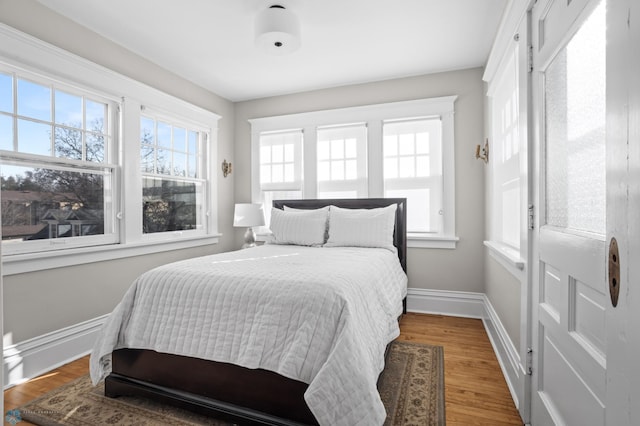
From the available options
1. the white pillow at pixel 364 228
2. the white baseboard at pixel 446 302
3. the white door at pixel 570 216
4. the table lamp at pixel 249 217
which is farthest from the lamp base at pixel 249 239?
the white door at pixel 570 216

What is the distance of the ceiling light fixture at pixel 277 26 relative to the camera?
7.98 feet

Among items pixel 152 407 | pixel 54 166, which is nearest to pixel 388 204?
pixel 152 407

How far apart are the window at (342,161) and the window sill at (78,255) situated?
5.88 feet

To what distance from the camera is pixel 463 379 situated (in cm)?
222

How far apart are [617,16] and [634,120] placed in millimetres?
276

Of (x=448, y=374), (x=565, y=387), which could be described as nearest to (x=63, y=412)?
(x=448, y=374)

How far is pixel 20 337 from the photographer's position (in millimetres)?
2312

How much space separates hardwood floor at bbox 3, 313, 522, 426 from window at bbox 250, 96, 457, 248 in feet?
3.32

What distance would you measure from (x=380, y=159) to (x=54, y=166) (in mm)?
3052

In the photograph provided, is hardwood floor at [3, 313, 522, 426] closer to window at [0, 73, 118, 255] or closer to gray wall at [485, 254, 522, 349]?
gray wall at [485, 254, 522, 349]

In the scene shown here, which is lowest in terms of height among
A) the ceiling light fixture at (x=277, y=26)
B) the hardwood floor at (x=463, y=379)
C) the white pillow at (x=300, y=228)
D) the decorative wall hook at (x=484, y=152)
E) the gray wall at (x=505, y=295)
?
the hardwood floor at (x=463, y=379)

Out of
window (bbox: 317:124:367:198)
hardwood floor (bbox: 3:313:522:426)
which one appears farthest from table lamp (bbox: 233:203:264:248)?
hardwood floor (bbox: 3:313:522:426)

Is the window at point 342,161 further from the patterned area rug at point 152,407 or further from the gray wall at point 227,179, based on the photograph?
the patterned area rug at point 152,407

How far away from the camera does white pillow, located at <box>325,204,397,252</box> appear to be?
318cm
